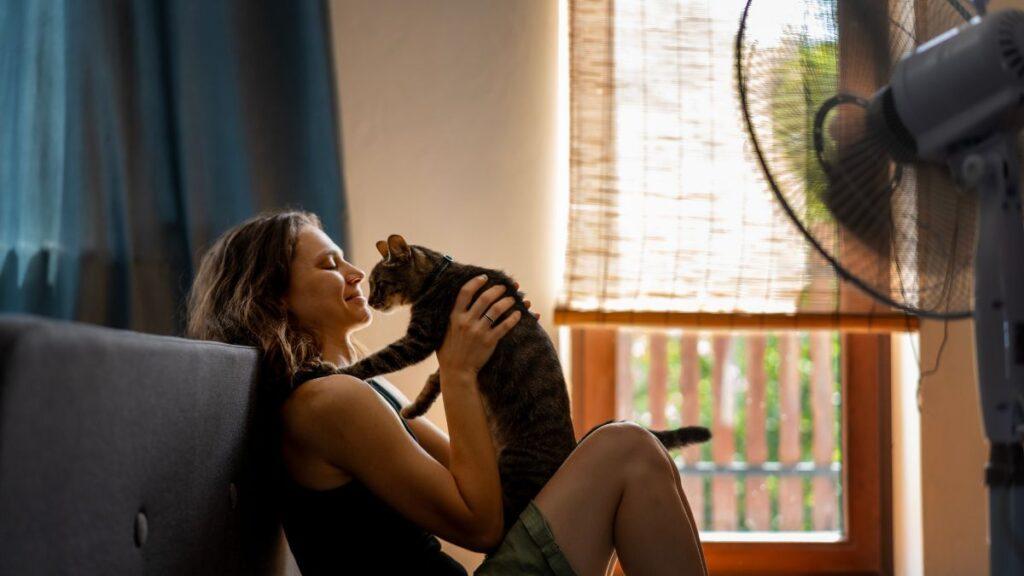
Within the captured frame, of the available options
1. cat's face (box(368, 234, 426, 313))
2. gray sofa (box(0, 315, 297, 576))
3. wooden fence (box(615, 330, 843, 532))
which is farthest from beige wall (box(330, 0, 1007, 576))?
gray sofa (box(0, 315, 297, 576))

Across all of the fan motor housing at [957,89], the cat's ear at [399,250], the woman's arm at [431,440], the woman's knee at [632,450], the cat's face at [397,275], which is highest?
the fan motor housing at [957,89]

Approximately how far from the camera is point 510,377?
1.50m

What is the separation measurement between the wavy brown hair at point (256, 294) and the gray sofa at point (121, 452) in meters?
0.22

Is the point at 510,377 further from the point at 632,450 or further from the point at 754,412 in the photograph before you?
the point at 754,412

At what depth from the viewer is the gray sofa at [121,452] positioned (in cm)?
66

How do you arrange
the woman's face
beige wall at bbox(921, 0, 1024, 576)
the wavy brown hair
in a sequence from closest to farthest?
1. the wavy brown hair
2. the woman's face
3. beige wall at bbox(921, 0, 1024, 576)

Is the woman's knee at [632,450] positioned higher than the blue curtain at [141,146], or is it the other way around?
the blue curtain at [141,146]

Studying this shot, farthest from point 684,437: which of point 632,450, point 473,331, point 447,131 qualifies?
point 447,131

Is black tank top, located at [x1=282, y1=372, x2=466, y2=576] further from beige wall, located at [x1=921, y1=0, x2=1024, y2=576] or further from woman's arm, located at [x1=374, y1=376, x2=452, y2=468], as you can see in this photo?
beige wall, located at [x1=921, y1=0, x2=1024, y2=576]

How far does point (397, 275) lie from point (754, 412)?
1.08 metres

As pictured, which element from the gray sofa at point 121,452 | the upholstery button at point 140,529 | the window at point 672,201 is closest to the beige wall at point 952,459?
the window at point 672,201

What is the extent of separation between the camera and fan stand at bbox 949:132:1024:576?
858mm

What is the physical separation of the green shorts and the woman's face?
1.56 ft

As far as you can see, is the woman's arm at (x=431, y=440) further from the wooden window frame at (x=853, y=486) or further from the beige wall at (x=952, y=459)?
the beige wall at (x=952, y=459)
